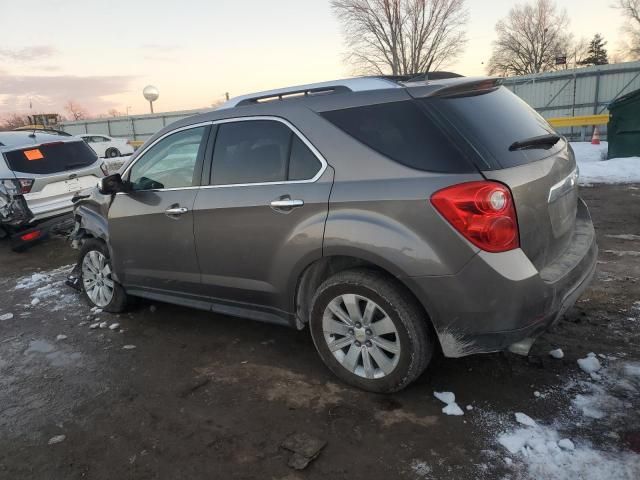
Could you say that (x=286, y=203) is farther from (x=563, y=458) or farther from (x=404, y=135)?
(x=563, y=458)

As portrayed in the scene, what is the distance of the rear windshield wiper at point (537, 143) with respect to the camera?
9.35 ft

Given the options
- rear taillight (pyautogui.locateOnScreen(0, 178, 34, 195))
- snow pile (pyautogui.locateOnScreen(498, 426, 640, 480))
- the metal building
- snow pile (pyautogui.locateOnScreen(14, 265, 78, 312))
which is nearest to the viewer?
snow pile (pyautogui.locateOnScreen(498, 426, 640, 480))

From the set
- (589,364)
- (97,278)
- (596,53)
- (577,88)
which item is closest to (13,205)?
(97,278)

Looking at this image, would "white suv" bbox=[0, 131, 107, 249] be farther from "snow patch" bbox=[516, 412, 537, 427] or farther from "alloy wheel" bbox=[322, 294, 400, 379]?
"snow patch" bbox=[516, 412, 537, 427]

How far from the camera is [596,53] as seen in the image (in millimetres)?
61438

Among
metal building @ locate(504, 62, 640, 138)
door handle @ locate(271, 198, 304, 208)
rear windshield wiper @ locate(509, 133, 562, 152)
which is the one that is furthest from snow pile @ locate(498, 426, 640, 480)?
metal building @ locate(504, 62, 640, 138)

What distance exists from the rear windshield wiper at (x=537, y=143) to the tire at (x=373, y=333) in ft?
3.42

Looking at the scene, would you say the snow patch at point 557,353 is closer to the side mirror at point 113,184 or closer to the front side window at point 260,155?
the front side window at point 260,155

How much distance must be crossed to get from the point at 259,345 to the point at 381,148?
194 centimetres

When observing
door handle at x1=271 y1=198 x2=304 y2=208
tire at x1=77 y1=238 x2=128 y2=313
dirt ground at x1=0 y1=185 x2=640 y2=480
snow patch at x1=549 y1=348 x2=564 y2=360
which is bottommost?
dirt ground at x1=0 y1=185 x2=640 y2=480

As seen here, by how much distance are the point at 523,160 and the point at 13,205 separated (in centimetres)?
720

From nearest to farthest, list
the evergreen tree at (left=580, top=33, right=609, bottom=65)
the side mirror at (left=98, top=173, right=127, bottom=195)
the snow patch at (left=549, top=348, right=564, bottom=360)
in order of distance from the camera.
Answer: the snow patch at (left=549, top=348, right=564, bottom=360) → the side mirror at (left=98, top=173, right=127, bottom=195) → the evergreen tree at (left=580, top=33, right=609, bottom=65)

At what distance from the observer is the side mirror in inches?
166

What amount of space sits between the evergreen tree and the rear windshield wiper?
63687 millimetres
